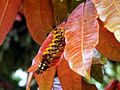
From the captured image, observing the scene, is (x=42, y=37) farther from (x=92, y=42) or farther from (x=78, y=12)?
(x=92, y=42)

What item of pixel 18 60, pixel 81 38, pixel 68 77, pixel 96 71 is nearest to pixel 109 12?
pixel 81 38

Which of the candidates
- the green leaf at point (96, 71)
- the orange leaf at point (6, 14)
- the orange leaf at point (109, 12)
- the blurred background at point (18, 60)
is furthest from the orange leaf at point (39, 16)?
the blurred background at point (18, 60)

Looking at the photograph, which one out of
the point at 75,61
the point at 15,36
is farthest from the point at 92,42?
the point at 15,36

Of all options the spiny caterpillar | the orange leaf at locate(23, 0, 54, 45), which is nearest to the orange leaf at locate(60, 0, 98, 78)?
the spiny caterpillar

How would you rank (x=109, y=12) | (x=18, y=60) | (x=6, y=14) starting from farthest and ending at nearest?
(x=18, y=60) → (x=6, y=14) → (x=109, y=12)

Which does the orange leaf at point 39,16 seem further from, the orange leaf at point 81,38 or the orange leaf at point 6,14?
the orange leaf at point 81,38

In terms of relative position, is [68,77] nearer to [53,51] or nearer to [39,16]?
[53,51]
